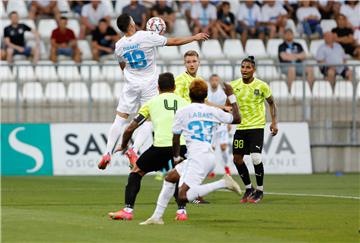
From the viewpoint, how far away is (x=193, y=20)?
31.5 m

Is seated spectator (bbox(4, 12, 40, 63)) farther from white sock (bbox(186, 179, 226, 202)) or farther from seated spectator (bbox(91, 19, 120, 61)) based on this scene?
white sock (bbox(186, 179, 226, 202))

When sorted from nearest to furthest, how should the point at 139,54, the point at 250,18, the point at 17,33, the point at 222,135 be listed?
1. the point at 139,54
2. the point at 222,135
3. the point at 17,33
4. the point at 250,18

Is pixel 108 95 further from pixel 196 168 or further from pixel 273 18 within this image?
pixel 196 168

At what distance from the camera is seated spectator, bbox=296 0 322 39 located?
32.6m

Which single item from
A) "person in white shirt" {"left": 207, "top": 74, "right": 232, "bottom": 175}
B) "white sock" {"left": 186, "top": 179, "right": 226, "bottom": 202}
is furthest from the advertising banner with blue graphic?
"white sock" {"left": 186, "top": 179, "right": 226, "bottom": 202}

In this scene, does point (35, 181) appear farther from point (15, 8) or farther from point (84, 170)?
point (15, 8)

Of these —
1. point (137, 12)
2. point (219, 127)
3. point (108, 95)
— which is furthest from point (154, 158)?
point (137, 12)

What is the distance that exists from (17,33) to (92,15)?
238cm

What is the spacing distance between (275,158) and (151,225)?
44.1ft

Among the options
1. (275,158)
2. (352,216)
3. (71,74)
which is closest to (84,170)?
(71,74)

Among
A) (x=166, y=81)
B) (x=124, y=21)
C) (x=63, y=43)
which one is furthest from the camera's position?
(x=63, y=43)

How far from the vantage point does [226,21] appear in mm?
31922

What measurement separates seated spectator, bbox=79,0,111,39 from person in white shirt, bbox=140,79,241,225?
54.5ft

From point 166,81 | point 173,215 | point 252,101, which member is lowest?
point 173,215
